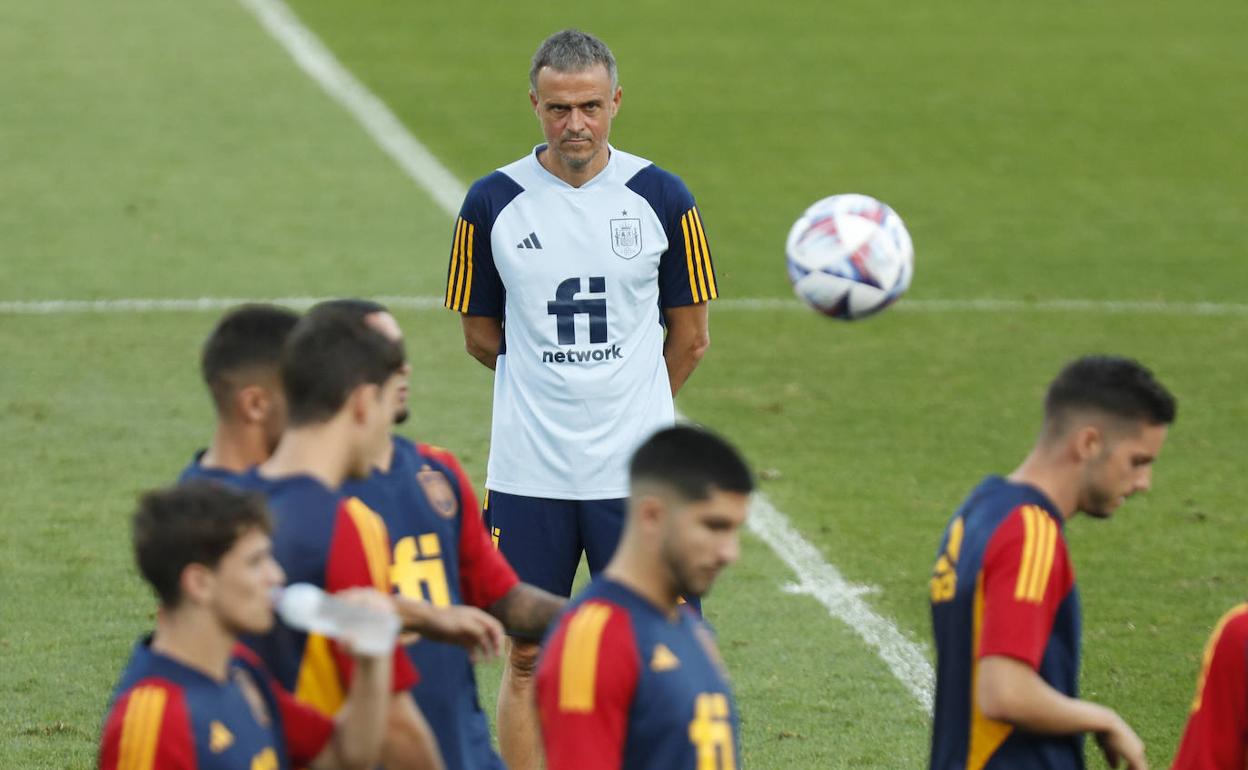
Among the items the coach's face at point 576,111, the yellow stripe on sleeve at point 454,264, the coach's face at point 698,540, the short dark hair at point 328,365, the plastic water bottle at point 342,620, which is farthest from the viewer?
the yellow stripe on sleeve at point 454,264

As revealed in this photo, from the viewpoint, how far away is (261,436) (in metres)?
4.47

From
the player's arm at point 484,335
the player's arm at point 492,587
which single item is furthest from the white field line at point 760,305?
the player's arm at point 492,587

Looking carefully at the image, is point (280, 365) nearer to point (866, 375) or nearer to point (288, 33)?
point (866, 375)

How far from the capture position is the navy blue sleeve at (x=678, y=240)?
6312 millimetres

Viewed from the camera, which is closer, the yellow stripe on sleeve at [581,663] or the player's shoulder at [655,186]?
the yellow stripe on sleeve at [581,663]

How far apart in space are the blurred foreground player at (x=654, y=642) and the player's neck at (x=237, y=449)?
41.1 inches

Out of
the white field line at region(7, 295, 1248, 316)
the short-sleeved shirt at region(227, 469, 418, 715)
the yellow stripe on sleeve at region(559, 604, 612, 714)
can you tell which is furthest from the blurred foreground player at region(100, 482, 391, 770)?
the white field line at region(7, 295, 1248, 316)

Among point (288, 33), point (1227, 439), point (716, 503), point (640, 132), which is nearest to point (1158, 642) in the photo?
point (1227, 439)

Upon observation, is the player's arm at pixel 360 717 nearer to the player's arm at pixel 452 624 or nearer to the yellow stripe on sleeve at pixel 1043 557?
the player's arm at pixel 452 624

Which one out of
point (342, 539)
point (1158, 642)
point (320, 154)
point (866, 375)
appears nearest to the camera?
point (342, 539)

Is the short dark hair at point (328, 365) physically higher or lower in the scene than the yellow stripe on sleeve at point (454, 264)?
lower

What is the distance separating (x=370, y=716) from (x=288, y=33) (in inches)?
824

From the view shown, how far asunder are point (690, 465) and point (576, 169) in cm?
266

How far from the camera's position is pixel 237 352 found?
14.6 feet
